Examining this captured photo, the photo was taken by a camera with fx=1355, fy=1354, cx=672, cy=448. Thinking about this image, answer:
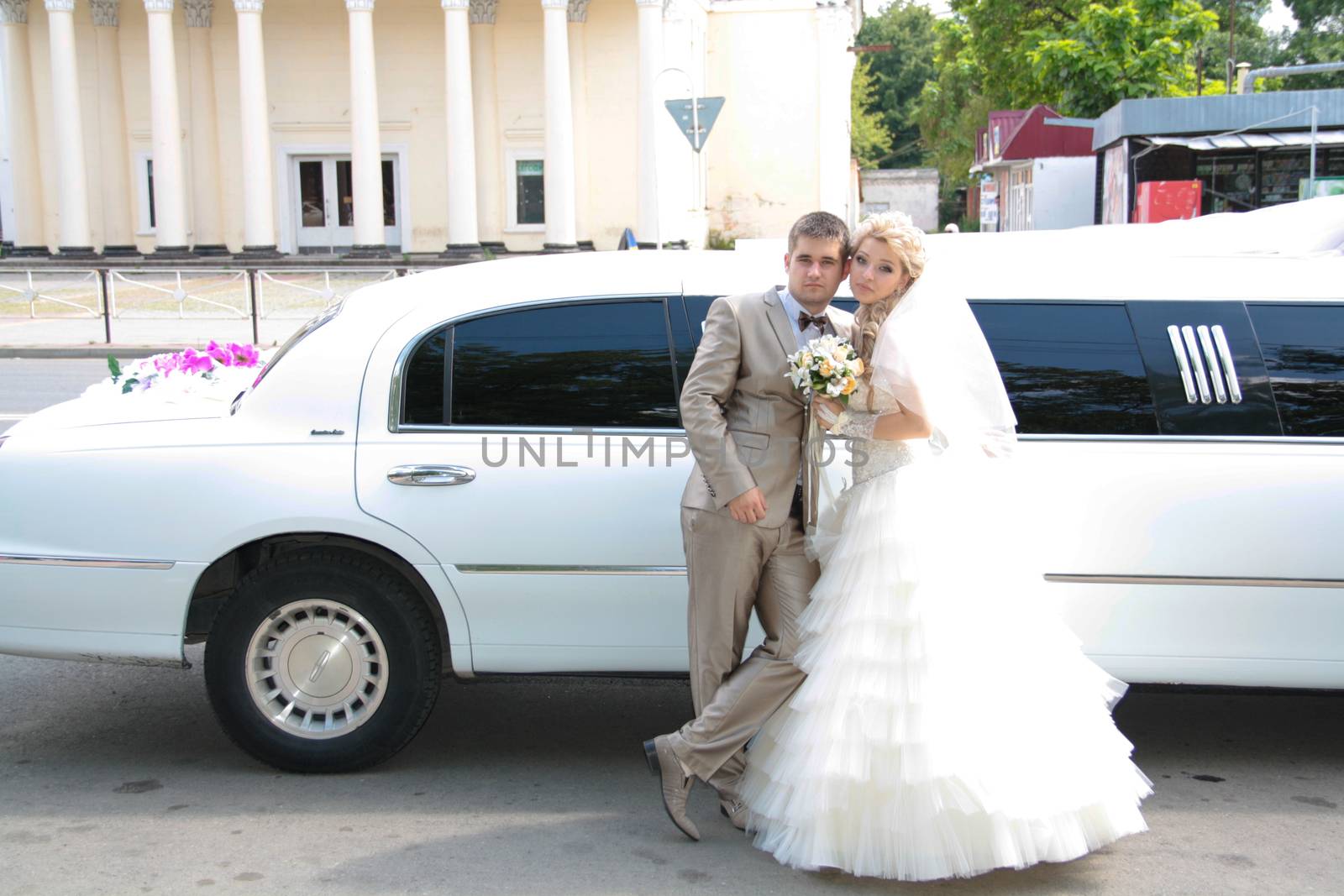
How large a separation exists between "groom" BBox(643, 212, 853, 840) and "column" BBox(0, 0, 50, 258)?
37.0 metres

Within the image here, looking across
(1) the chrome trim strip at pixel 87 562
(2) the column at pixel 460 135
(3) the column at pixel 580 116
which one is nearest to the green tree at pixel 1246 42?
Result: (3) the column at pixel 580 116

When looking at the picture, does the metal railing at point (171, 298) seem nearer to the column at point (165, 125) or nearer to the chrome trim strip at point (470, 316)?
the column at point (165, 125)

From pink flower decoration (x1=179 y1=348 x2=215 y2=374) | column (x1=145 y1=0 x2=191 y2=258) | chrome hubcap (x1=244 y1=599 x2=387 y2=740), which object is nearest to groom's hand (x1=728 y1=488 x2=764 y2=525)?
chrome hubcap (x1=244 y1=599 x2=387 y2=740)

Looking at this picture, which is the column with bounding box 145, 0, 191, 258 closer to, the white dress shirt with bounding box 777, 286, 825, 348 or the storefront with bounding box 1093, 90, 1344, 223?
the storefront with bounding box 1093, 90, 1344, 223

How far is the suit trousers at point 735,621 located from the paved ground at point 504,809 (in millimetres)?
363

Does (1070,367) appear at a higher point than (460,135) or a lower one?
lower

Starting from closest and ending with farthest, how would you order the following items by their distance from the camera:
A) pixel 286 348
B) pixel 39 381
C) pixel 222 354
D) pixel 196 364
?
pixel 286 348
pixel 196 364
pixel 222 354
pixel 39 381

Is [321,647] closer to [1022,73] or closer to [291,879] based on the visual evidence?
[291,879]

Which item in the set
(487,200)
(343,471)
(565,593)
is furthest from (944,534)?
(487,200)

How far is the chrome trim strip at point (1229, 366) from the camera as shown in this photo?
15.0 ft

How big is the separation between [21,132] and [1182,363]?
126 feet

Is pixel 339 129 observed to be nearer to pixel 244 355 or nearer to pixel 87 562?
pixel 244 355

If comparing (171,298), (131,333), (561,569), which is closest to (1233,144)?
(171,298)

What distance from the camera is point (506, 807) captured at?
14.7 feet
